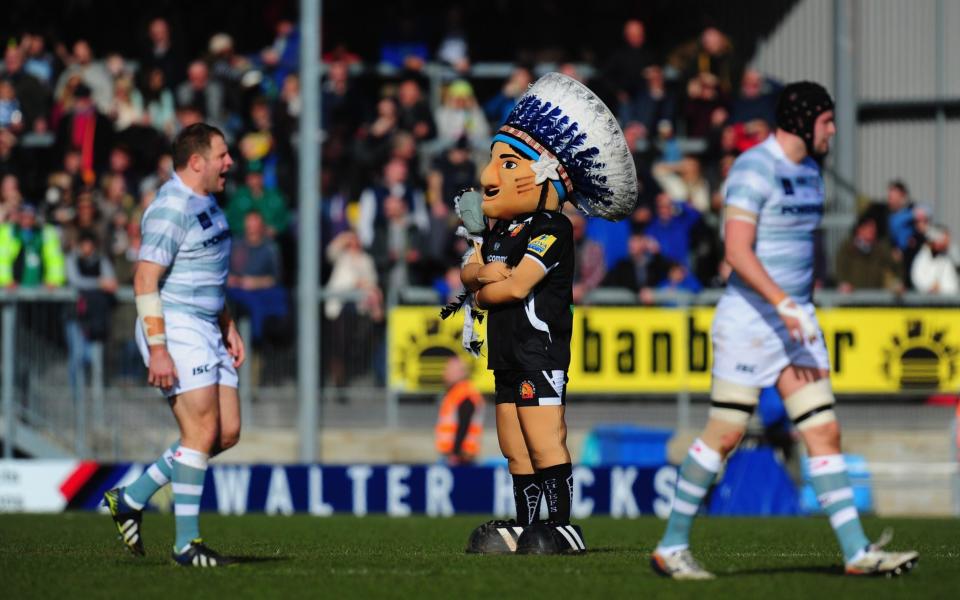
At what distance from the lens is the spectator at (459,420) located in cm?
1745

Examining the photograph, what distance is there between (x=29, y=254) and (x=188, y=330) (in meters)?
10.8

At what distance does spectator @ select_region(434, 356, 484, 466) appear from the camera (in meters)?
17.5

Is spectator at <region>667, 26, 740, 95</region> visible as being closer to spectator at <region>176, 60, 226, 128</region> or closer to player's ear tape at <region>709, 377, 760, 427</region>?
spectator at <region>176, 60, 226, 128</region>

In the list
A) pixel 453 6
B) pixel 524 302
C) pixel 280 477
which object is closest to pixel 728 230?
pixel 524 302

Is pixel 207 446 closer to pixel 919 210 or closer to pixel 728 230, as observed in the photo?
pixel 728 230

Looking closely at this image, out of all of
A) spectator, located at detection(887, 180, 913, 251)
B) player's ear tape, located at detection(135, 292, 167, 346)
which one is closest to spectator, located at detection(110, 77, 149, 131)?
spectator, located at detection(887, 180, 913, 251)

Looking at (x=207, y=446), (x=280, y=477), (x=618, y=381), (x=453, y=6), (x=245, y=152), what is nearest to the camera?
(x=207, y=446)

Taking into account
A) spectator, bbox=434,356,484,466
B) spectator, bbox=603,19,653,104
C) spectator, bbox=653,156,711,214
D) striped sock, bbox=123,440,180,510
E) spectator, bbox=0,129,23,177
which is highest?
spectator, bbox=603,19,653,104

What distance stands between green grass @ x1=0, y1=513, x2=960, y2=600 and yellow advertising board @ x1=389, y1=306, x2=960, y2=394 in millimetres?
6197

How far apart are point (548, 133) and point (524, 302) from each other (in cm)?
95

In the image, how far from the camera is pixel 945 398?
19094 millimetres

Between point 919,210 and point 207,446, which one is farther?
point 919,210

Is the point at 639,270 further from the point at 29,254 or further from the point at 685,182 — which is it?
the point at 29,254

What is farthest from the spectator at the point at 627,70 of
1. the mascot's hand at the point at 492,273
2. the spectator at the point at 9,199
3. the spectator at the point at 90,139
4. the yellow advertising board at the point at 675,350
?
the mascot's hand at the point at 492,273
